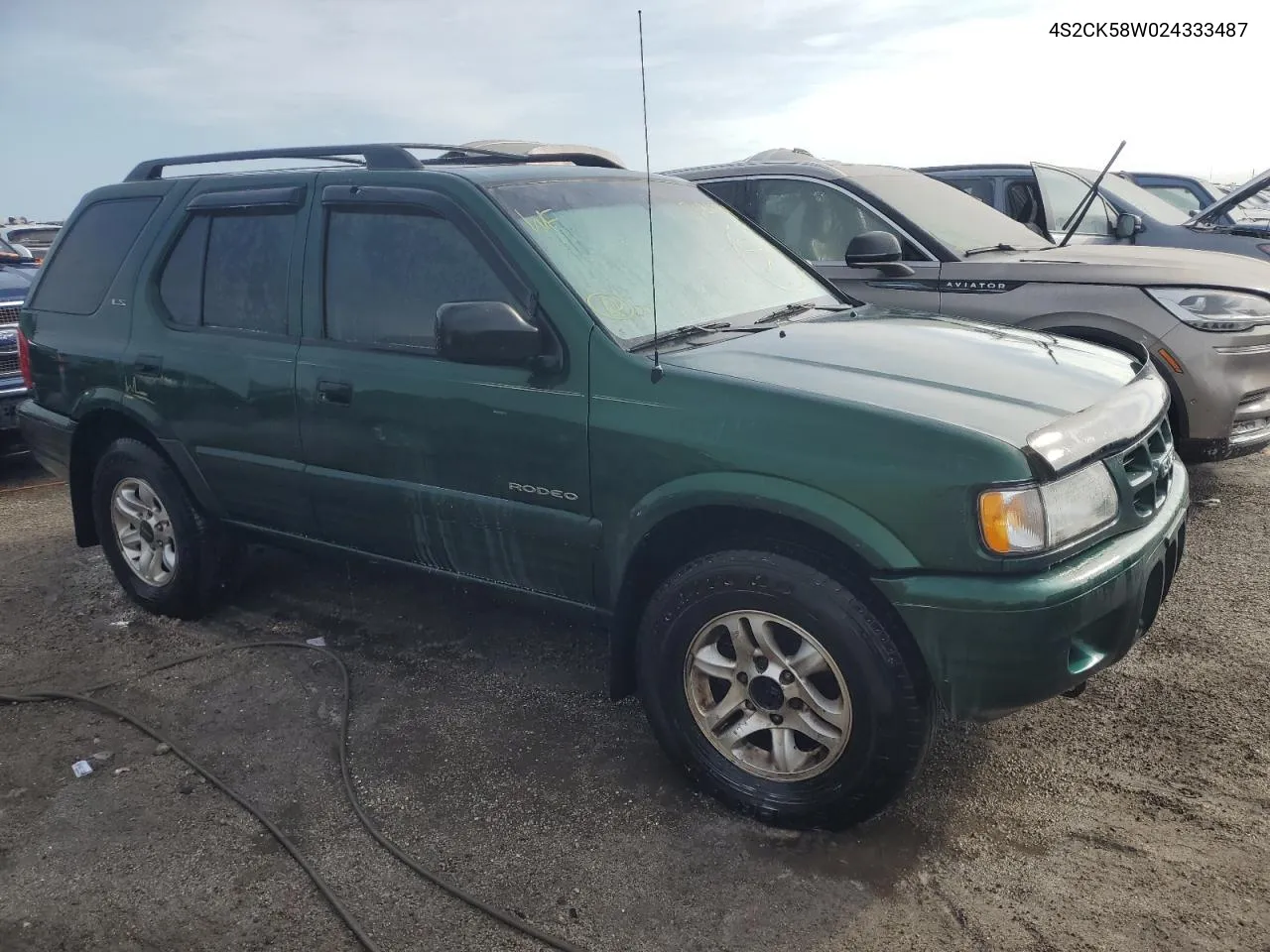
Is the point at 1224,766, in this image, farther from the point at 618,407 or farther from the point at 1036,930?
the point at 618,407

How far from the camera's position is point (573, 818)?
294 cm

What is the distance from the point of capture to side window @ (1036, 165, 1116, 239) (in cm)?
828

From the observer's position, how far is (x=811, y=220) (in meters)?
6.12

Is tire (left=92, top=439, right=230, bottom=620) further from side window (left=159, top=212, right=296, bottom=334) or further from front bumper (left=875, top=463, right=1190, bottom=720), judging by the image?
front bumper (left=875, top=463, right=1190, bottom=720)

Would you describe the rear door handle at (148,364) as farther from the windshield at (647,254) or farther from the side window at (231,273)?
the windshield at (647,254)

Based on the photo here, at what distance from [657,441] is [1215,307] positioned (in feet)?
12.3

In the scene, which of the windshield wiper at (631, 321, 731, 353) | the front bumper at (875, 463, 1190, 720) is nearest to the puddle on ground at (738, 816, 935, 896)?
the front bumper at (875, 463, 1190, 720)

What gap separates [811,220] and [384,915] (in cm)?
473

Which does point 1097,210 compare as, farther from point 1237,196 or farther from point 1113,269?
point 1113,269

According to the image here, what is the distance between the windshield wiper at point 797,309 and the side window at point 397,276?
930 millimetres

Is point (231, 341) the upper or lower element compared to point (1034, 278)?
lower

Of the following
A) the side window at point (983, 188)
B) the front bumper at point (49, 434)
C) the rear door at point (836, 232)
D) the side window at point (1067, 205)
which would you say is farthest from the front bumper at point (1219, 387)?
the front bumper at point (49, 434)

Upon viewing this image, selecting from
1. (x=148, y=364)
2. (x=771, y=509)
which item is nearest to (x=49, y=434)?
(x=148, y=364)

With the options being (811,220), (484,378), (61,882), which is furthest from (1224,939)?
(811,220)
